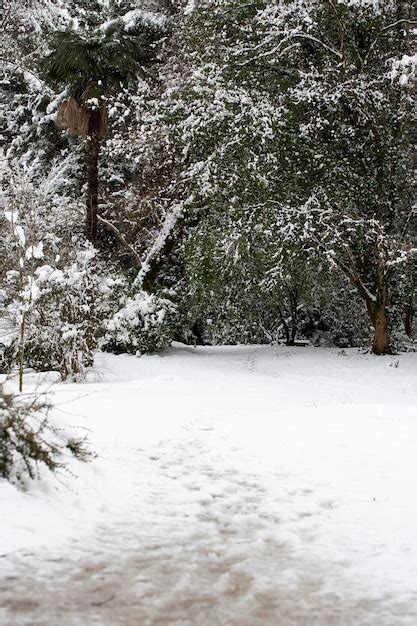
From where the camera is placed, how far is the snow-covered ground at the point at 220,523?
307 centimetres

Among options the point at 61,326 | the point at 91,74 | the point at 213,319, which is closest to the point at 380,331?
the point at 213,319

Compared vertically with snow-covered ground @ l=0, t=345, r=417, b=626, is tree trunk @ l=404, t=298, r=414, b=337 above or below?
above

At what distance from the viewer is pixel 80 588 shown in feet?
10.4

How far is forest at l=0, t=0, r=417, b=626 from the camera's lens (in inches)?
141

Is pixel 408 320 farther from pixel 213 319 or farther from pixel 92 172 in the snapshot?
pixel 92 172

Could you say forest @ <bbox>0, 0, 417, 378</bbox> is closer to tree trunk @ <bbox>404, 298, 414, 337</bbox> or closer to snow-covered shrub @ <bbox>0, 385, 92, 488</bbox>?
tree trunk @ <bbox>404, 298, 414, 337</bbox>

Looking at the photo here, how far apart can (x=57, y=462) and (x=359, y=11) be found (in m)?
13.4

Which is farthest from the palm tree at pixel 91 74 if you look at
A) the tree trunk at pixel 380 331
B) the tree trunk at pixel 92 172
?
the tree trunk at pixel 380 331

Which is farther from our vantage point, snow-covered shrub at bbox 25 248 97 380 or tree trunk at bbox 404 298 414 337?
tree trunk at bbox 404 298 414 337

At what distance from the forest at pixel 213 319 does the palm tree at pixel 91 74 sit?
0.18 ft

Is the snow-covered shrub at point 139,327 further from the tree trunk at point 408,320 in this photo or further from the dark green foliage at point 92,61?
the tree trunk at point 408,320

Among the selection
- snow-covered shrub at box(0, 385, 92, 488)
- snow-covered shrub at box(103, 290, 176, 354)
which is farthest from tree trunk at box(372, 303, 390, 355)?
snow-covered shrub at box(0, 385, 92, 488)

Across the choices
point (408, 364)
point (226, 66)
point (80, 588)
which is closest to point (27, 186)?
point (226, 66)

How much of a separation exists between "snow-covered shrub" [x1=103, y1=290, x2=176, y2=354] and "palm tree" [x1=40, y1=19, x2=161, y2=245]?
1.87m
